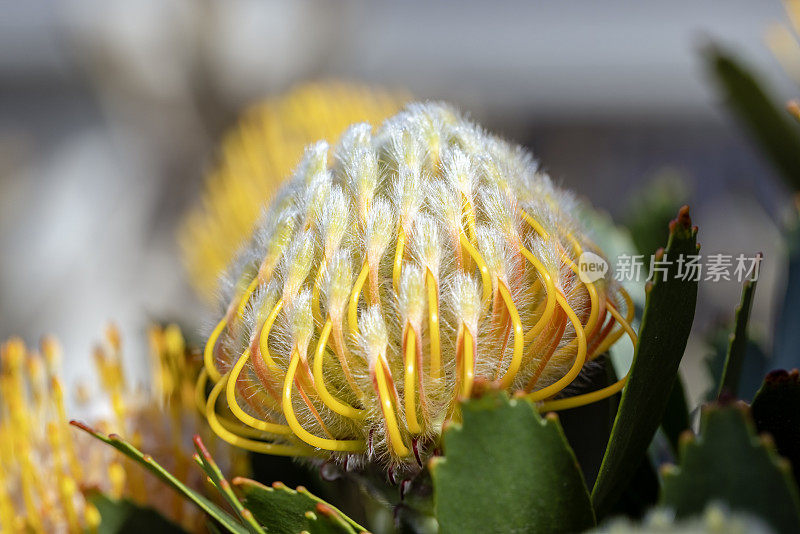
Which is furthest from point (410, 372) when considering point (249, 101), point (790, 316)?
point (249, 101)

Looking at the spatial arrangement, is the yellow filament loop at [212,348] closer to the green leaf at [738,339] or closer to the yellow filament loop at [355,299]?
the yellow filament loop at [355,299]

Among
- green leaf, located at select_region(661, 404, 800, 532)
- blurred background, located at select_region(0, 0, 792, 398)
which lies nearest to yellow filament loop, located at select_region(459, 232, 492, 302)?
green leaf, located at select_region(661, 404, 800, 532)

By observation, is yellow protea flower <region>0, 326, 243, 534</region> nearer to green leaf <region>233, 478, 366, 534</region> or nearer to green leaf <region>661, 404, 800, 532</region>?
green leaf <region>233, 478, 366, 534</region>

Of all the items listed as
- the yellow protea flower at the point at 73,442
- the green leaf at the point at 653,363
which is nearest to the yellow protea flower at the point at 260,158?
the yellow protea flower at the point at 73,442

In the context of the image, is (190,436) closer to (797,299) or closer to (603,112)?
(797,299)

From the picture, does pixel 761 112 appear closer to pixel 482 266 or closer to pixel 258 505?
pixel 482 266

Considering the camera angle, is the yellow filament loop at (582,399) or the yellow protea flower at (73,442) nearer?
the yellow filament loop at (582,399)
